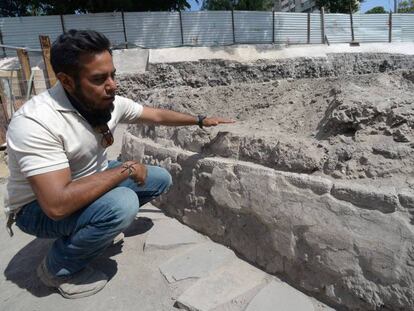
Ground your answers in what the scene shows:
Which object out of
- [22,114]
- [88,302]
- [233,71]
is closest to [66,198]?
[22,114]

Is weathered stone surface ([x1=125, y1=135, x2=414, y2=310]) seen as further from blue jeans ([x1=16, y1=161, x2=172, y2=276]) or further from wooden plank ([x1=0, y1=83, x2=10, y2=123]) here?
wooden plank ([x1=0, y1=83, x2=10, y2=123])

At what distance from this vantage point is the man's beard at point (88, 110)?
1.78 meters

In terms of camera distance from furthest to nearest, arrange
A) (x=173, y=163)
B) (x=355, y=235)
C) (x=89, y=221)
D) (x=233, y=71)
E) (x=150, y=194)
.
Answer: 1. (x=233, y=71)
2. (x=173, y=163)
3. (x=150, y=194)
4. (x=89, y=221)
5. (x=355, y=235)

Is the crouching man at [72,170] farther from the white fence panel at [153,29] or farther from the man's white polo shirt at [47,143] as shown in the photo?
the white fence panel at [153,29]

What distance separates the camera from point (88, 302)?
1.79m

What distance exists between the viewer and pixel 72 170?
183cm

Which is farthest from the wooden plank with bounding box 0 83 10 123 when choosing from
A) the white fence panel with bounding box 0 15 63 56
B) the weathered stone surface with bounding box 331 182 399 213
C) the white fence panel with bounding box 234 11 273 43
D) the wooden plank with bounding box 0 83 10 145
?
the white fence panel with bounding box 234 11 273 43

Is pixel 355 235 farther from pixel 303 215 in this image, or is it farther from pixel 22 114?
pixel 22 114

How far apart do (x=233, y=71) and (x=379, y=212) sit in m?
6.94

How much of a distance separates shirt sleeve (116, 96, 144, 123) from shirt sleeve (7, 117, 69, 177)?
2.06ft

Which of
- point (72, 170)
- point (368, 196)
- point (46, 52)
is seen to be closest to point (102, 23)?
point (46, 52)

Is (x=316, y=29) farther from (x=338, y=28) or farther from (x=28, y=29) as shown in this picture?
(x=28, y=29)

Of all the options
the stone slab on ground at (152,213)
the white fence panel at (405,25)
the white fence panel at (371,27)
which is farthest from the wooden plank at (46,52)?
the white fence panel at (405,25)

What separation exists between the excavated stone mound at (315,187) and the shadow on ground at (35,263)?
350 mm
